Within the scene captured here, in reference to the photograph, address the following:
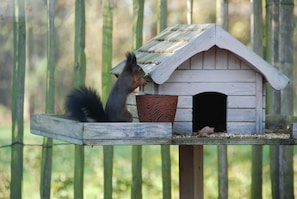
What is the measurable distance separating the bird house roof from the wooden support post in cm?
65

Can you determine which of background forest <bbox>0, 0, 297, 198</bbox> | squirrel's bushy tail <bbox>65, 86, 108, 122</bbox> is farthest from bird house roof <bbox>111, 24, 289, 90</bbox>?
background forest <bbox>0, 0, 297, 198</bbox>

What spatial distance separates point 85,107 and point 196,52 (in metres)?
0.74

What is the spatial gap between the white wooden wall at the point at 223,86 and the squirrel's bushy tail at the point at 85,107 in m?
0.40

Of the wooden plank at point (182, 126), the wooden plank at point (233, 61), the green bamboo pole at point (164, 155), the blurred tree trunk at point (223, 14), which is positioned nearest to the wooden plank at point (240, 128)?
the wooden plank at point (182, 126)

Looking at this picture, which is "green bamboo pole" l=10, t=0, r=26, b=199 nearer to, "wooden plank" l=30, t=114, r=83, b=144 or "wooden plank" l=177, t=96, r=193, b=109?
"wooden plank" l=30, t=114, r=83, b=144

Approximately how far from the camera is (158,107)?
16.3 ft

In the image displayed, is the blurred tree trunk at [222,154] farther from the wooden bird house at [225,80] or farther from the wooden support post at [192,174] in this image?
the wooden bird house at [225,80]

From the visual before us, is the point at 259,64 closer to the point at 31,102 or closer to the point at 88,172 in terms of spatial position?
the point at 88,172

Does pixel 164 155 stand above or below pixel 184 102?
below

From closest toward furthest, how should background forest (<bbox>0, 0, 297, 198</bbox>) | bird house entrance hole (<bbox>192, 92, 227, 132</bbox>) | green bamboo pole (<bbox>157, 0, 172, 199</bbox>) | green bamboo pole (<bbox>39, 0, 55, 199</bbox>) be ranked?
bird house entrance hole (<bbox>192, 92, 227, 132</bbox>) < green bamboo pole (<bbox>39, 0, 55, 199</bbox>) < green bamboo pole (<bbox>157, 0, 172, 199</bbox>) < background forest (<bbox>0, 0, 297, 198</bbox>)

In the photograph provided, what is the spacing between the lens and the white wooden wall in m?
5.29

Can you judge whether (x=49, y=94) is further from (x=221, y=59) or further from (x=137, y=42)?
(x=221, y=59)

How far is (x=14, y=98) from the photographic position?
23.7 ft

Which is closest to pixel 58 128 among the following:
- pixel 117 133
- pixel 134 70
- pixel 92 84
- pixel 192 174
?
pixel 117 133
